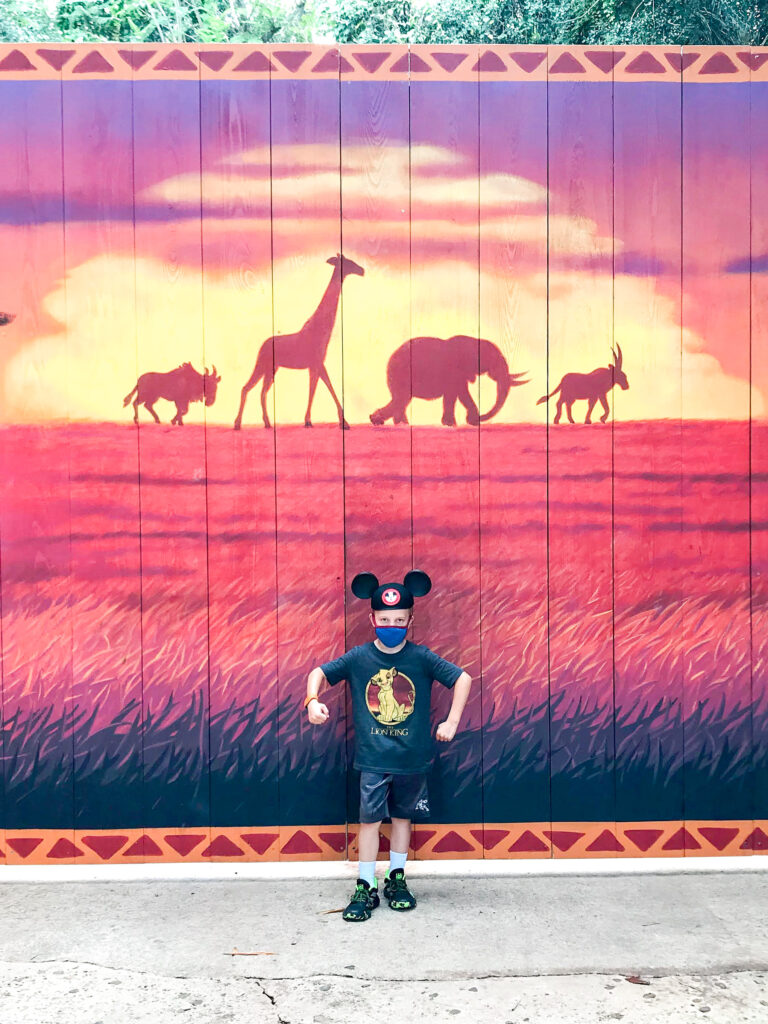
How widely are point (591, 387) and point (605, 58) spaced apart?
1.42 meters

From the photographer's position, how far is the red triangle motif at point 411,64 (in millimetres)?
3465

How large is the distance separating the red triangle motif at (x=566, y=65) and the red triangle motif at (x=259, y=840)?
139 inches

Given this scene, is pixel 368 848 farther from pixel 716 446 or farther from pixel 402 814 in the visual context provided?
pixel 716 446

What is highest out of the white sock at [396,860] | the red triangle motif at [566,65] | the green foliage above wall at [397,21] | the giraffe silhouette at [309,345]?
the green foliage above wall at [397,21]

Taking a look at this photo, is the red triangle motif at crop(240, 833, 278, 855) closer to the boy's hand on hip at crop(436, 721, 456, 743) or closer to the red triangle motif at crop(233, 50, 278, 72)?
the boy's hand on hip at crop(436, 721, 456, 743)

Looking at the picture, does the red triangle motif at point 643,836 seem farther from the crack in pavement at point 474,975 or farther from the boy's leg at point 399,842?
the boy's leg at point 399,842

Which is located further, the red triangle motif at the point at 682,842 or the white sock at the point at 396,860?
the red triangle motif at the point at 682,842

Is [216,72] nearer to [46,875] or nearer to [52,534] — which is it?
[52,534]

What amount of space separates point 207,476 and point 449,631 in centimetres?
125

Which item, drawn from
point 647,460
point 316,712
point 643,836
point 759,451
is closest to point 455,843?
point 643,836

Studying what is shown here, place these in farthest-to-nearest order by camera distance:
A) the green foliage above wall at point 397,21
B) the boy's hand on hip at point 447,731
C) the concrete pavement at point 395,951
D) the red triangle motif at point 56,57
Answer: the green foliage above wall at point 397,21
the red triangle motif at point 56,57
the boy's hand on hip at point 447,731
the concrete pavement at point 395,951

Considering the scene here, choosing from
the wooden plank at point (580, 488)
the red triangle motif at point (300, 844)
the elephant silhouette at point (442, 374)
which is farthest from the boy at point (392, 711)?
the elephant silhouette at point (442, 374)

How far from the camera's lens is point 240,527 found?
3.51m

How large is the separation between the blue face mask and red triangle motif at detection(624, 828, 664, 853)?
4.53ft
